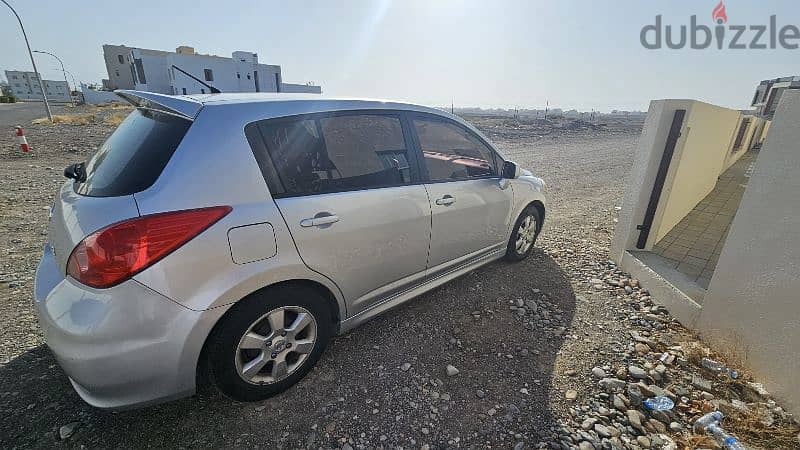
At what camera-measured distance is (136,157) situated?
69.5 inches

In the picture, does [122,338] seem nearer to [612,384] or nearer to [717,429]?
[612,384]

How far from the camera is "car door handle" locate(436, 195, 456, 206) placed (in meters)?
2.72

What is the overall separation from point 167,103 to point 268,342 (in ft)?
4.88

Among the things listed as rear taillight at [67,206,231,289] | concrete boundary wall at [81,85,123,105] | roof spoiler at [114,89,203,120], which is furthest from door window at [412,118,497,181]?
concrete boundary wall at [81,85,123,105]

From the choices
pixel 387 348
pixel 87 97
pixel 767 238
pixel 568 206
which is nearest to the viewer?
pixel 767 238

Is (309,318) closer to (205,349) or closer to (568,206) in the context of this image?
(205,349)

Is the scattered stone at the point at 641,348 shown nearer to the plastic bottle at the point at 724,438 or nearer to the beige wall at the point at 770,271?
the beige wall at the point at 770,271

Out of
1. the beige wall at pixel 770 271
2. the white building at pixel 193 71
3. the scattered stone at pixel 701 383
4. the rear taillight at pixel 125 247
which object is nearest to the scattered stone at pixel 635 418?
the scattered stone at pixel 701 383

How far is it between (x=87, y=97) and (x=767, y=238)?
73.5 meters

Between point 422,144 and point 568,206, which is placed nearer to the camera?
point 422,144

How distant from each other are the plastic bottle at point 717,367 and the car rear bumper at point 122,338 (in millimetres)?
3301

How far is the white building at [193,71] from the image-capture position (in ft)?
131

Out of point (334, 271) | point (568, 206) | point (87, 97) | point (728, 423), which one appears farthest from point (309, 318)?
point (87, 97)

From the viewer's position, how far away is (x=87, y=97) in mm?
52375
